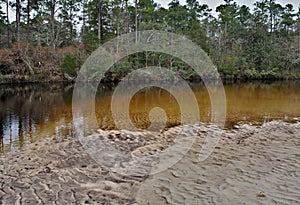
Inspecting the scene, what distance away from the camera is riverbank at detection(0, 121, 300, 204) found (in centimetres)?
452

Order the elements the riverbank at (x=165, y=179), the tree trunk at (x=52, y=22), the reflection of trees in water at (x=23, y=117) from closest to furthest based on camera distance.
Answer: the riverbank at (x=165, y=179), the reflection of trees in water at (x=23, y=117), the tree trunk at (x=52, y=22)

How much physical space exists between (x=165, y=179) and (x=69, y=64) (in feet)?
96.6

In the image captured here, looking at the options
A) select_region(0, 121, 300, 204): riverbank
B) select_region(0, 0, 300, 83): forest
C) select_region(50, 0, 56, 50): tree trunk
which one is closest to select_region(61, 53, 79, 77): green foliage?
select_region(0, 0, 300, 83): forest

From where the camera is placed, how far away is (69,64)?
107 ft

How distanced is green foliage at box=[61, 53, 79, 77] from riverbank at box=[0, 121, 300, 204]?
26210mm

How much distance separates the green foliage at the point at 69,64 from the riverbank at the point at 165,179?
26.2 metres

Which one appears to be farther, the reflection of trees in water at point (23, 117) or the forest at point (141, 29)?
the forest at point (141, 29)

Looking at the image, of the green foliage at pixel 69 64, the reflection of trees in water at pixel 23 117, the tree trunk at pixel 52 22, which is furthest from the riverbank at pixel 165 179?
the tree trunk at pixel 52 22

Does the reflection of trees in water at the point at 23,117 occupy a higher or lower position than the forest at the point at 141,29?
lower

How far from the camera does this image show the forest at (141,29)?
33188 millimetres

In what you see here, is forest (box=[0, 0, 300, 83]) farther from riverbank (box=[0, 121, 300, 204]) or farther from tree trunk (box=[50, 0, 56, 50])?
riverbank (box=[0, 121, 300, 204])

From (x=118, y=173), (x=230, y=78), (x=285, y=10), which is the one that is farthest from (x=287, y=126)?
(x=285, y=10)

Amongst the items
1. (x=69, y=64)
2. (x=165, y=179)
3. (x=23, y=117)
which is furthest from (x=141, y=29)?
(x=165, y=179)

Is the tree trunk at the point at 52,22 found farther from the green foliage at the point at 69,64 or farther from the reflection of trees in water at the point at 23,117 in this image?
the reflection of trees in water at the point at 23,117
